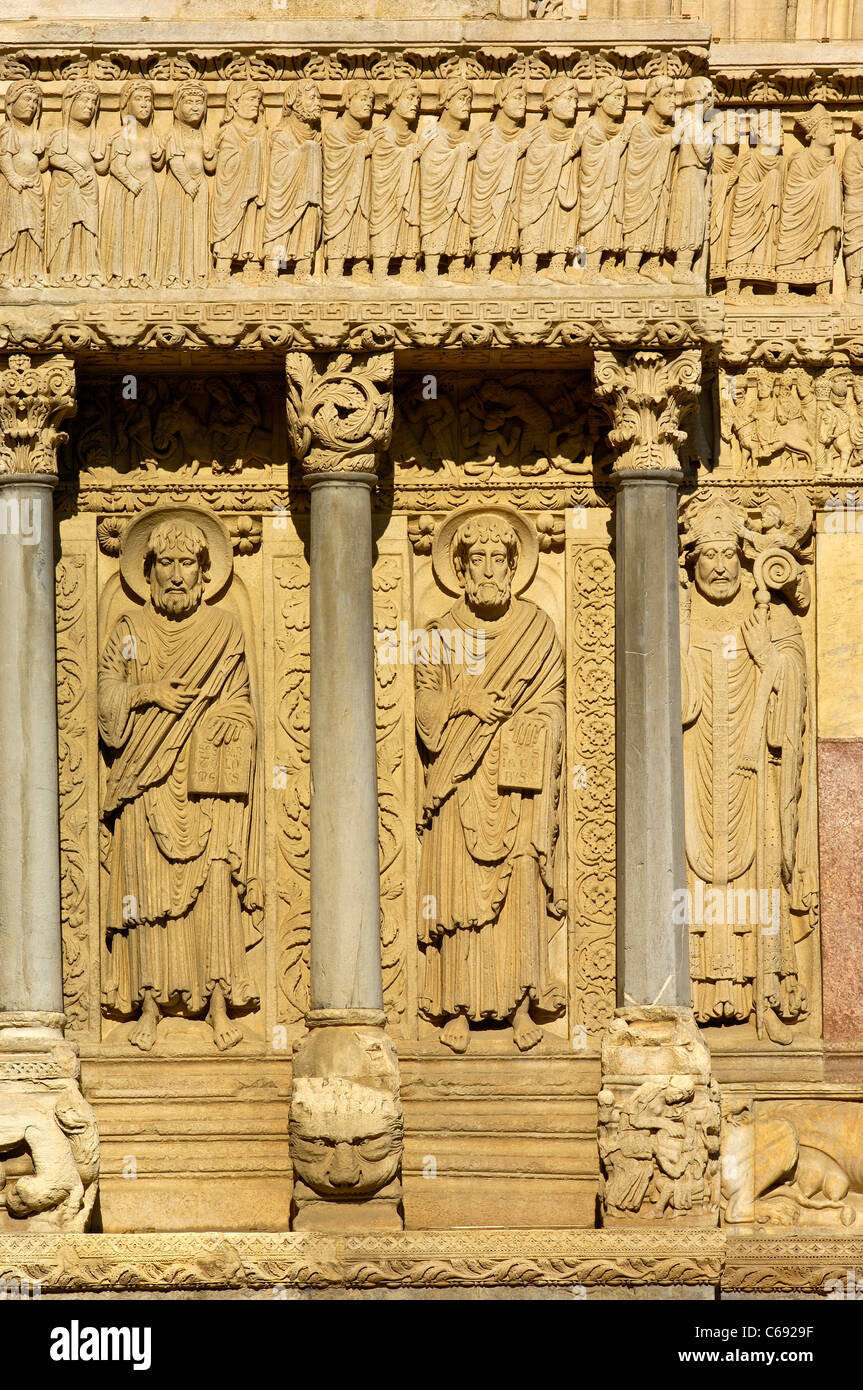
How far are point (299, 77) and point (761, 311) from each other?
290 cm

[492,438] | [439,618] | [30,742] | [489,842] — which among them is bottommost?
[489,842]

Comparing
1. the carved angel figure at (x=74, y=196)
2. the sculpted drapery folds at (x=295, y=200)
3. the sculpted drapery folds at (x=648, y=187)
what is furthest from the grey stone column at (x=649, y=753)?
the carved angel figure at (x=74, y=196)

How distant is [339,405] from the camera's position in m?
16.8

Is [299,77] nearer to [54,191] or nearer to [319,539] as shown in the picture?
[54,191]

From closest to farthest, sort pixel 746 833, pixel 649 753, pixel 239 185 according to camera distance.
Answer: pixel 649 753 < pixel 239 185 < pixel 746 833

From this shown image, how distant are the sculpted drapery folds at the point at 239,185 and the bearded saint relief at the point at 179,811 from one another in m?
1.62

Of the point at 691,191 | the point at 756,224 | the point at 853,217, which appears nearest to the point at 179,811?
the point at 691,191

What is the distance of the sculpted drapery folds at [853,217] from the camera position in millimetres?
17422

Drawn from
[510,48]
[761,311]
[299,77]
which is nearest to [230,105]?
[299,77]

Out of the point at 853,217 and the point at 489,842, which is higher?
the point at 853,217

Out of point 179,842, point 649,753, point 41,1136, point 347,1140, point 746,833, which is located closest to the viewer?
point 41,1136

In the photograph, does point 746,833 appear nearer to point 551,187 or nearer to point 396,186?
point 551,187

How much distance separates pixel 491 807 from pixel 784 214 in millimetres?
3730

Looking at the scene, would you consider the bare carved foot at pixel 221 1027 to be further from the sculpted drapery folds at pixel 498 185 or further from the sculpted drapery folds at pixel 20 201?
the sculpted drapery folds at pixel 498 185
